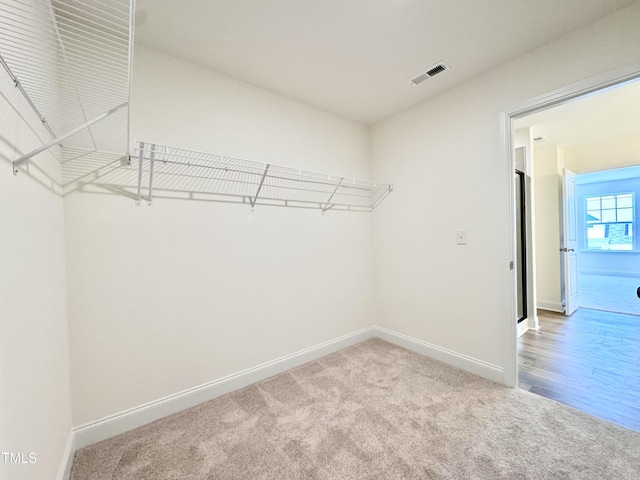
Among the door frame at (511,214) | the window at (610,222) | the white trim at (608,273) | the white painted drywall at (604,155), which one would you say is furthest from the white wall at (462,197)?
the window at (610,222)

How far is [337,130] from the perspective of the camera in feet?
8.95

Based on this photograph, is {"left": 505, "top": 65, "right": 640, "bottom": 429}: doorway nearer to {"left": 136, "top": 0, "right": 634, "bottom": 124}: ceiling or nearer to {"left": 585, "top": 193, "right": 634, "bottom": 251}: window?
{"left": 136, "top": 0, "right": 634, "bottom": 124}: ceiling

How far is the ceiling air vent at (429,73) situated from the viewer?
1.98 m

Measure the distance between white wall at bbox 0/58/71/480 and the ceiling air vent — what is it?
2.33 m

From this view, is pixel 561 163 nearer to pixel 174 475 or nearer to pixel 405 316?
pixel 405 316

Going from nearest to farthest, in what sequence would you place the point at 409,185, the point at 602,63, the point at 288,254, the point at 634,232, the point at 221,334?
the point at 602,63 < the point at 221,334 < the point at 288,254 < the point at 409,185 < the point at 634,232

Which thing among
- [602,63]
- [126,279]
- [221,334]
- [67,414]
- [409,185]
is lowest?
[67,414]

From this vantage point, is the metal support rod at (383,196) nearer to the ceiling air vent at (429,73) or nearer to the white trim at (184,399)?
the ceiling air vent at (429,73)

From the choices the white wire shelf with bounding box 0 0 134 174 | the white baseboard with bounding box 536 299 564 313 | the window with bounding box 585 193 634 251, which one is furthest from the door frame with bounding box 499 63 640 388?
the window with bounding box 585 193 634 251

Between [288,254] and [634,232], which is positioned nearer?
[288,254]

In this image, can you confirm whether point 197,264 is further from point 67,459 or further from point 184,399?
point 67,459

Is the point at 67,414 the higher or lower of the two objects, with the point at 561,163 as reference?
lower

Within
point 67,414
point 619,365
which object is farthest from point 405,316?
point 67,414

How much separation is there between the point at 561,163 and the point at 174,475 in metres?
5.63
